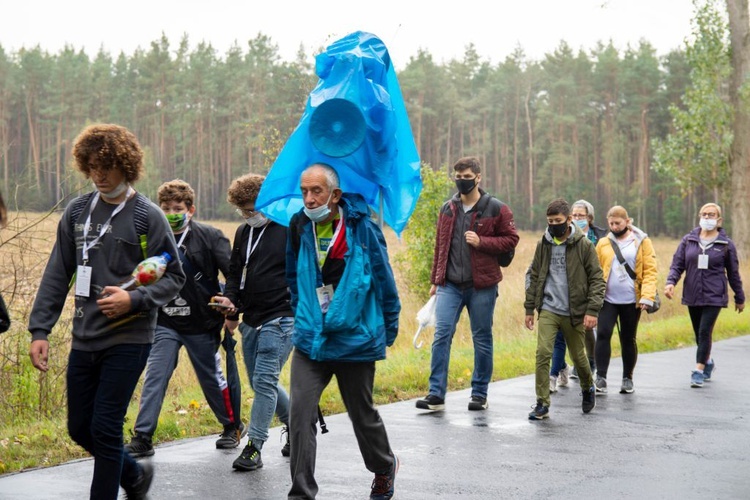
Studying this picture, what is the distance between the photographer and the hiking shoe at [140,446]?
7.12m

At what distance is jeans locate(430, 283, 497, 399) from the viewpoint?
31.2 feet

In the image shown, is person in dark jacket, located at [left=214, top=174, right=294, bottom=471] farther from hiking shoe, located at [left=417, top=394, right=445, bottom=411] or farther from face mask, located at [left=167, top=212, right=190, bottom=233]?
hiking shoe, located at [left=417, top=394, right=445, bottom=411]

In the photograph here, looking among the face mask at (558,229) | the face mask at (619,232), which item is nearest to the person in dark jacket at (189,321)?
the face mask at (558,229)

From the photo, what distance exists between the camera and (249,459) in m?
6.80

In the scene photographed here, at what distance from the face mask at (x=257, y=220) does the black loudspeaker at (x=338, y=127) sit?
4.52 feet

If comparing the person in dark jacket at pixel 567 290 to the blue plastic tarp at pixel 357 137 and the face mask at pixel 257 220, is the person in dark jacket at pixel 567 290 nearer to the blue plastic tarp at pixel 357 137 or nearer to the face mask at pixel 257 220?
the face mask at pixel 257 220

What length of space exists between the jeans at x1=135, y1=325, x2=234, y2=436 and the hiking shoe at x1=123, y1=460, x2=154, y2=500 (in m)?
1.52

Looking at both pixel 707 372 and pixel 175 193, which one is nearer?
pixel 175 193

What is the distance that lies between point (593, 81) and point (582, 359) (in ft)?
257

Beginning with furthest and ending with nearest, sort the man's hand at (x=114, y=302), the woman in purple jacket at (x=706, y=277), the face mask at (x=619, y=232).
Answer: the woman in purple jacket at (x=706, y=277)
the face mask at (x=619, y=232)
the man's hand at (x=114, y=302)

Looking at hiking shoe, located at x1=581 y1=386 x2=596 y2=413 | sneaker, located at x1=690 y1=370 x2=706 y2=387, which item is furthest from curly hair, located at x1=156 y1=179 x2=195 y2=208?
sneaker, located at x1=690 y1=370 x2=706 y2=387

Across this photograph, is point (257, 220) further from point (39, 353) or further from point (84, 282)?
point (39, 353)

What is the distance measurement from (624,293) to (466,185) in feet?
7.95

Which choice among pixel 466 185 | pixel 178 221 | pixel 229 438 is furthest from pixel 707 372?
pixel 178 221
